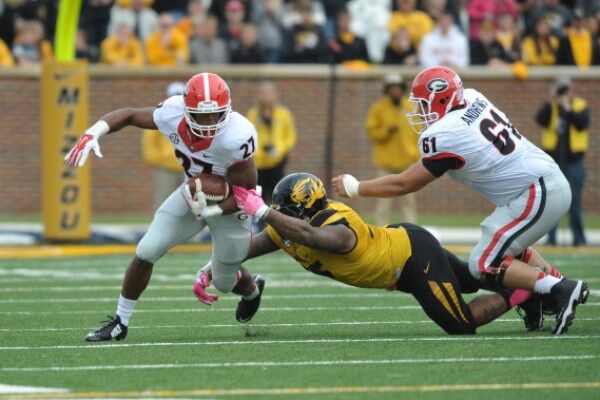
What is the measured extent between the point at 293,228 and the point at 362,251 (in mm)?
A: 471

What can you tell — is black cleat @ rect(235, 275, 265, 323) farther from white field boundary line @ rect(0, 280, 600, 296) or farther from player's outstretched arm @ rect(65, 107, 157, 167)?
white field boundary line @ rect(0, 280, 600, 296)

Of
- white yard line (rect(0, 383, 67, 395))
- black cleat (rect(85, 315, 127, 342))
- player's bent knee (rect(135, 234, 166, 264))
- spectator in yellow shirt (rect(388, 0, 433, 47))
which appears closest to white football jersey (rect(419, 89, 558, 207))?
player's bent knee (rect(135, 234, 166, 264))

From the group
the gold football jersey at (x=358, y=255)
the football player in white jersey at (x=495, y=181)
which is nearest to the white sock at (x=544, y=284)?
the football player in white jersey at (x=495, y=181)

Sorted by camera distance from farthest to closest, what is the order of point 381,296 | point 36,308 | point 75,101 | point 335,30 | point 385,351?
point 335,30 → point 75,101 → point 381,296 → point 36,308 → point 385,351

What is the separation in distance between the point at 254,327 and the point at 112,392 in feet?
7.36

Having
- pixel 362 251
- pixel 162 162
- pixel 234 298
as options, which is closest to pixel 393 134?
pixel 162 162

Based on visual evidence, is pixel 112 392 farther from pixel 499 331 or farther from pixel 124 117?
pixel 499 331

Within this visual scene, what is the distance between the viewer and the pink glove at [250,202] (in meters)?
6.68

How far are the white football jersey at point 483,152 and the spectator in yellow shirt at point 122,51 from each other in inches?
382

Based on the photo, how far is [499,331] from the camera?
294 inches

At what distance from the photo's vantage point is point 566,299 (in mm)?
7137

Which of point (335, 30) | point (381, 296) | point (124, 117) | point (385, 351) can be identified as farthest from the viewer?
point (335, 30)

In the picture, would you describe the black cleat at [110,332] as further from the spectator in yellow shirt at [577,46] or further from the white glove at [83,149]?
the spectator in yellow shirt at [577,46]

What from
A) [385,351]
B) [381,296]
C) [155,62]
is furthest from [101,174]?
[385,351]
